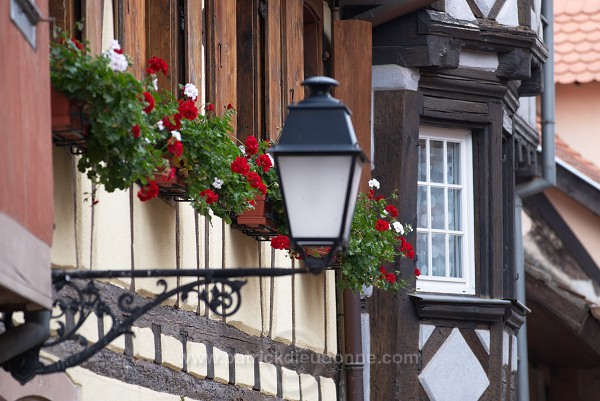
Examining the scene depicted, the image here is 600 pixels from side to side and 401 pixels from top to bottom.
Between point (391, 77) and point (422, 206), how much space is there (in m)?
1.06

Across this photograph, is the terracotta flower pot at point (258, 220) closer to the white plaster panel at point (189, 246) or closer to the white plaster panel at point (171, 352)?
the white plaster panel at point (189, 246)

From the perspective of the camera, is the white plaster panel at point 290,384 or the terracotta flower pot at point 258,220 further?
the white plaster panel at point 290,384

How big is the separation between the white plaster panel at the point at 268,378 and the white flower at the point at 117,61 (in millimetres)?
3561

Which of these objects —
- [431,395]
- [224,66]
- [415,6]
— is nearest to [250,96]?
[224,66]

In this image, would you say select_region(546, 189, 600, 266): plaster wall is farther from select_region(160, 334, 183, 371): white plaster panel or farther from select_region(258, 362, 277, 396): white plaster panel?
select_region(160, 334, 183, 371): white plaster panel

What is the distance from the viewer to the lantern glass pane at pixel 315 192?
4.41m

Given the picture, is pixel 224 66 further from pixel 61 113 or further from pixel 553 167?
pixel 553 167

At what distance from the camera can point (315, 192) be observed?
174 inches

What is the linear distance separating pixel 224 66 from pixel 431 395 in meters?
3.68

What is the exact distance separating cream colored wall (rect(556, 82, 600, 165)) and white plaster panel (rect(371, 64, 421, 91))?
7.62 metres

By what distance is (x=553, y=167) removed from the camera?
1403cm

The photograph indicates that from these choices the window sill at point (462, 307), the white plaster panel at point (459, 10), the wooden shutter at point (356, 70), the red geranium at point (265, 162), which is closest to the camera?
the red geranium at point (265, 162)

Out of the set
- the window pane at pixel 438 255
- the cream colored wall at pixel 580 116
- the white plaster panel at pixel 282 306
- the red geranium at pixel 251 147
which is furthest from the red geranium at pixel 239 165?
the cream colored wall at pixel 580 116

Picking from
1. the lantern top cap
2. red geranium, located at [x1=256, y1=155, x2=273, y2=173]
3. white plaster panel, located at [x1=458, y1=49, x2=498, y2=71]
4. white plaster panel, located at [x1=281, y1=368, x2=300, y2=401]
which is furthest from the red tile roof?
the lantern top cap
